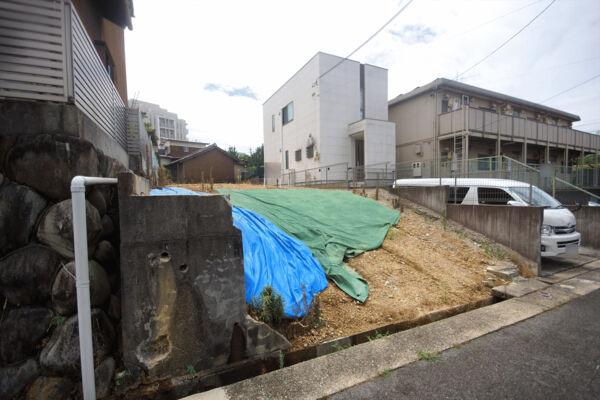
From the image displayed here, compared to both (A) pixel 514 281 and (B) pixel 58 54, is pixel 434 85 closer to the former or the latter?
(A) pixel 514 281

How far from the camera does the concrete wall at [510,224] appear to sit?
5586 millimetres

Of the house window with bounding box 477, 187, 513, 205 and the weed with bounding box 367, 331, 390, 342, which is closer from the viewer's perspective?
the weed with bounding box 367, 331, 390, 342

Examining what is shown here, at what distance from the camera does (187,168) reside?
24.1 m

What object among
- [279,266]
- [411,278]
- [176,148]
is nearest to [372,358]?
[279,266]

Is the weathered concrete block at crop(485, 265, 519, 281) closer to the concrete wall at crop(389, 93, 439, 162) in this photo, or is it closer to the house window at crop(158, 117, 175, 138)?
the concrete wall at crop(389, 93, 439, 162)

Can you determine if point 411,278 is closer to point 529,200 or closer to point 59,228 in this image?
point 529,200

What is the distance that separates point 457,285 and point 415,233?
2210 millimetres

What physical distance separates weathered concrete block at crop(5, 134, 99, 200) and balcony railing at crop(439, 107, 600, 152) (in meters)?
15.9

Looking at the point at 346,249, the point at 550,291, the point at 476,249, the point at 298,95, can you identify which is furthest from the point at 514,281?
the point at 298,95

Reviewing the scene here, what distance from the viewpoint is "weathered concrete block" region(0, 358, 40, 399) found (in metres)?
2.06

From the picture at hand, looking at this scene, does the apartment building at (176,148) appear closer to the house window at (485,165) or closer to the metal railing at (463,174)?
the metal railing at (463,174)

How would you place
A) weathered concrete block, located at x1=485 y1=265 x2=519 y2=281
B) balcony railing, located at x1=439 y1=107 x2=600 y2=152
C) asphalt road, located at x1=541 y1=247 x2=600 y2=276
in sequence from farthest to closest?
balcony railing, located at x1=439 y1=107 x2=600 y2=152, asphalt road, located at x1=541 y1=247 x2=600 y2=276, weathered concrete block, located at x1=485 y1=265 x2=519 y2=281

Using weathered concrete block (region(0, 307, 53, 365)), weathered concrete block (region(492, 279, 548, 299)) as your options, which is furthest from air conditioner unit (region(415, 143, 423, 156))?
weathered concrete block (region(0, 307, 53, 365))

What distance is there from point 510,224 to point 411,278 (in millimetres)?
3276
